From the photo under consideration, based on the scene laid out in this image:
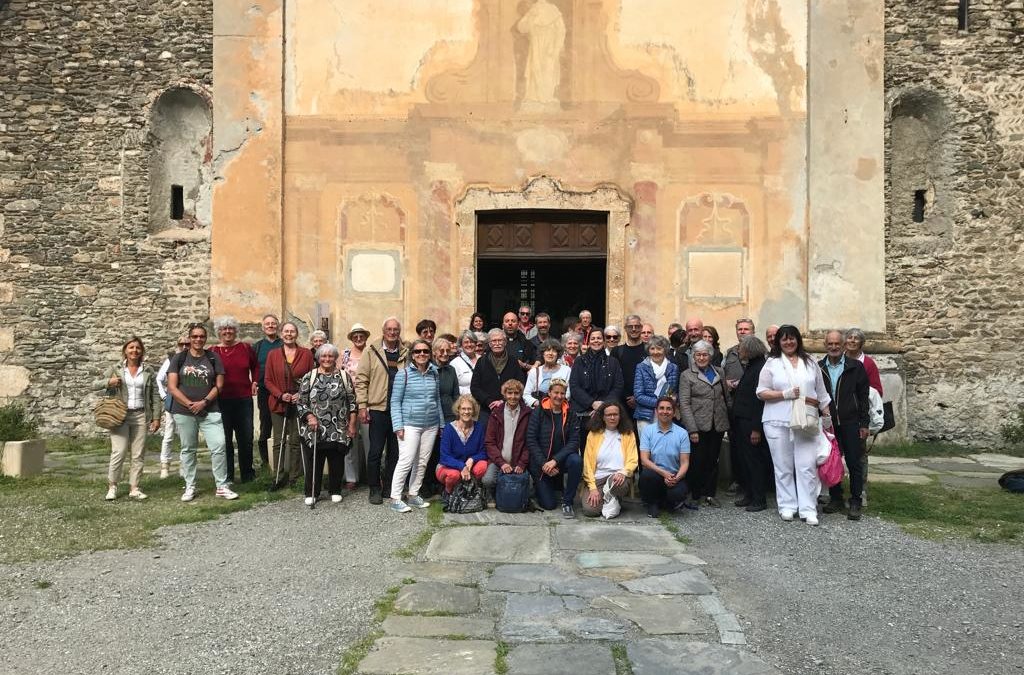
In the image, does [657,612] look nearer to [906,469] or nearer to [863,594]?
[863,594]

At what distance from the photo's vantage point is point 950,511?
670 cm

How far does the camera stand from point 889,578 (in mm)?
4887

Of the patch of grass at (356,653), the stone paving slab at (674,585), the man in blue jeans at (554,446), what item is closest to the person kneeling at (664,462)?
the man in blue jeans at (554,446)

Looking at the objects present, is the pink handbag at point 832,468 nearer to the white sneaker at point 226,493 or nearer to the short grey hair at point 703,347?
the short grey hair at point 703,347

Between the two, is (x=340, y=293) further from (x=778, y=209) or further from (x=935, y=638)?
(x=935, y=638)

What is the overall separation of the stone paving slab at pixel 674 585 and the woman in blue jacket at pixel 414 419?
249 centimetres

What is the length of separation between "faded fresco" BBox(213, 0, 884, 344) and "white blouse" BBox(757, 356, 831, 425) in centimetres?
393

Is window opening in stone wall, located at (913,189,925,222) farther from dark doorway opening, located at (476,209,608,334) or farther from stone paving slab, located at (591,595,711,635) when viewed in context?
stone paving slab, located at (591,595,711,635)

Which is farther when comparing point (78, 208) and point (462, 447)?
point (78, 208)

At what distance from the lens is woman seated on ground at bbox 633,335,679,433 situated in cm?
685

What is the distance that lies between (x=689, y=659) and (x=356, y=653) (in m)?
1.54

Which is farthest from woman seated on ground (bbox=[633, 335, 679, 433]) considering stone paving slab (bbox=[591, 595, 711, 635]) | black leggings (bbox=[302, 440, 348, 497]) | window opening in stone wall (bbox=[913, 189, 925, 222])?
window opening in stone wall (bbox=[913, 189, 925, 222])

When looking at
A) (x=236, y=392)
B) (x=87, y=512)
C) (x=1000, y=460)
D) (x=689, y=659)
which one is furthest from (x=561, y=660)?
(x=1000, y=460)

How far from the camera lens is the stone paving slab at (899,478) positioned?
8.05 meters
